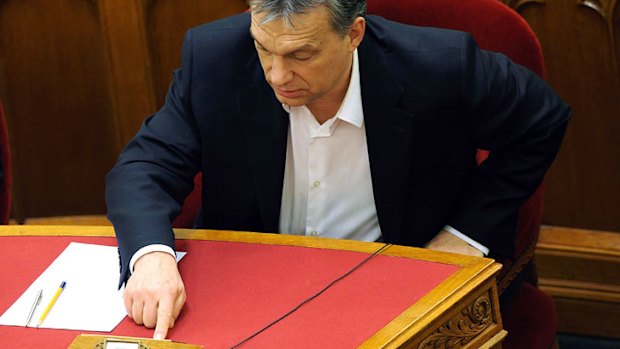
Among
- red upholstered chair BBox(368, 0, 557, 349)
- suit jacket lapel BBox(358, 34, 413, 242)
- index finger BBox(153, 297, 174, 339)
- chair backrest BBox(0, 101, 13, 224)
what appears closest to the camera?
index finger BBox(153, 297, 174, 339)

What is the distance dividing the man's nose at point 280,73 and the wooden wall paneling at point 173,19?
1486 mm

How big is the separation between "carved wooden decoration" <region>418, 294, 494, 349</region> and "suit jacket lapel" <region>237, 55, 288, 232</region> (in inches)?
24.8

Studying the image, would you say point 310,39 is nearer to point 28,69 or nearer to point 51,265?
point 51,265

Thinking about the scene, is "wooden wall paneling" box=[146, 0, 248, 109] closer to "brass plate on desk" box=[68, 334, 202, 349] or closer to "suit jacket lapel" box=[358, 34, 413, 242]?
"suit jacket lapel" box=[358, 34, 413, 242]

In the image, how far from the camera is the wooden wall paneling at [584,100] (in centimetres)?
314

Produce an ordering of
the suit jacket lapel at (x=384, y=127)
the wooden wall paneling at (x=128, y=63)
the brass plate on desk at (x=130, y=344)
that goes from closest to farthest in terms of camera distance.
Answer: the brass plate on desk at (x=130, y=344) → the suit jacket lapel at (x=384, y=127) → the wooden wall paneling at (x=128, y=63)

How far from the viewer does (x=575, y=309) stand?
3.40 meters

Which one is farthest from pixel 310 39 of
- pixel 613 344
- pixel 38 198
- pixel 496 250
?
pixel 38 198

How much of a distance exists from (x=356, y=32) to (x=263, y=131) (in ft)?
1.06

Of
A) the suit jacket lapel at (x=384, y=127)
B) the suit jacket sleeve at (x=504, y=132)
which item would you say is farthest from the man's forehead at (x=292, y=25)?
the suit jacket sleeve at (x=504, y=132)

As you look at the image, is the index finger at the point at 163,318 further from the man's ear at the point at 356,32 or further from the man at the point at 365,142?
the man's ear at the point at 356,32

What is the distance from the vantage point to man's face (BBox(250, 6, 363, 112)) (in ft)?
6.79

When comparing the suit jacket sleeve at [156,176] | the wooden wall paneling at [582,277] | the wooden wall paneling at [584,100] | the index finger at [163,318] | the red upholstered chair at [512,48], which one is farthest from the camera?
the wooden wall paneling at [582,277]

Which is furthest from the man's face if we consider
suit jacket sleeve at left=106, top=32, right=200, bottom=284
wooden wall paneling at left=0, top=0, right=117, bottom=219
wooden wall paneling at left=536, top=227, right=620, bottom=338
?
wooden wall paneling at left=0, top=0, right=117, bottom=219
